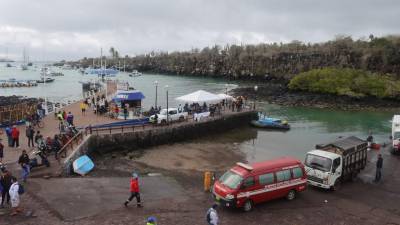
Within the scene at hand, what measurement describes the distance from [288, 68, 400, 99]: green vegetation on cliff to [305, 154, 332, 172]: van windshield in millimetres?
50004

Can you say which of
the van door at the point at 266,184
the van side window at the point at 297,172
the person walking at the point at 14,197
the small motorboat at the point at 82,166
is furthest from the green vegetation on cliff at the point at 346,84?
the person walking at the point at 14,197

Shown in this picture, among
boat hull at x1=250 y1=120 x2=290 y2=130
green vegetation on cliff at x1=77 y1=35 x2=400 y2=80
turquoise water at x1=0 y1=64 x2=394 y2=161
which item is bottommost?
turquoise water at x1=0 y1=64 x2=394 y2=161

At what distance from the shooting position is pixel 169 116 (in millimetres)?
34469

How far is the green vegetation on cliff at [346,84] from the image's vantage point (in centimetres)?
6762

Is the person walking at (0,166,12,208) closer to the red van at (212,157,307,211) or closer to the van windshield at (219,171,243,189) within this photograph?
the red van at (212,157,307,211)

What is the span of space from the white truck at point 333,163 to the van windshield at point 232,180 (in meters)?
5.48

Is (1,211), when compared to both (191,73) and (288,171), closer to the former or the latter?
(288,171)

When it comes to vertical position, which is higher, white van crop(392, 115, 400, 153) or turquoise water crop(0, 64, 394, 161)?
white van crop(392, 115, 400, 153)

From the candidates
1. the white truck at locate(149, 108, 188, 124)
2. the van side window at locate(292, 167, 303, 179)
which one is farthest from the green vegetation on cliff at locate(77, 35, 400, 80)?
the van side window at locate(292, 167, 303, 179)

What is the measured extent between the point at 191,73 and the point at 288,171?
143061 millimetres

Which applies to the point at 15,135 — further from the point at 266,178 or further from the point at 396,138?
the point at 396,138

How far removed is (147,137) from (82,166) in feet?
30.8

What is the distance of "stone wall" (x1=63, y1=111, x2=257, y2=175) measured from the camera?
26.2m

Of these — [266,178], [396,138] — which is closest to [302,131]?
[396,138]
